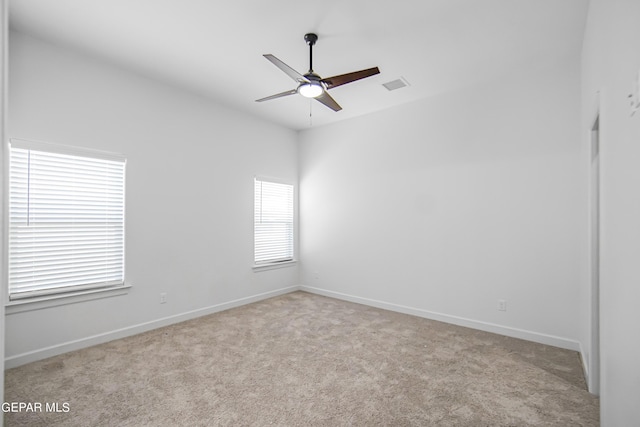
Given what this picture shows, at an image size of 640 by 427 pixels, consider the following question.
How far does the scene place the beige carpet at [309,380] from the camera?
209 centimetres

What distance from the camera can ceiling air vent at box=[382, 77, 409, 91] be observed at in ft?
12.2

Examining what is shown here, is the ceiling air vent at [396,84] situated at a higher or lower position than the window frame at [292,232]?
higher

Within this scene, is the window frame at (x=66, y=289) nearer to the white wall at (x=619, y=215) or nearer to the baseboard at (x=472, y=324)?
the baseboard at (x=472, y=324)

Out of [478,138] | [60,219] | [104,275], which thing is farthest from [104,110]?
[478,138]

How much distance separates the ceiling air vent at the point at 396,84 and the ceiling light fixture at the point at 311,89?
4.35 feet

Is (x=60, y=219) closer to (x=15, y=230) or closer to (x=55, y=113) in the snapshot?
(x=15, y=230)

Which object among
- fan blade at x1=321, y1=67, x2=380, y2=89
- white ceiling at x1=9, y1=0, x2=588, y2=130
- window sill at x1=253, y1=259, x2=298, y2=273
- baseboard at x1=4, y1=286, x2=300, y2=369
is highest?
white ceiling at x1=9, y1=0, x2=588, y2=130

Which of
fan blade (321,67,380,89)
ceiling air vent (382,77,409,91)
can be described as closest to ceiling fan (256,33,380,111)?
fan blade (321,67,380,89)

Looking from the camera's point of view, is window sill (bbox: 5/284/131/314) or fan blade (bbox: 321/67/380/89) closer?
fan blade (bbox: 321/67/380/89)

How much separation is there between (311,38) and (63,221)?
2.98 metres

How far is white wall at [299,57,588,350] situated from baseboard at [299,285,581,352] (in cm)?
1

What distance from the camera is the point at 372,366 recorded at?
2.79 m

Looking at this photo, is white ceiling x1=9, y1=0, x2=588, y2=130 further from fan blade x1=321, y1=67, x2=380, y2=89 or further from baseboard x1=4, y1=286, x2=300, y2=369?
baseboard x1=4, y1=286, x2=300, y2=369

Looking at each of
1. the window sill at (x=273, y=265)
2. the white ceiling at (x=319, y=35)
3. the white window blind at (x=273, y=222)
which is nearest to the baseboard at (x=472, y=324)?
the window sill at (x=273, y=265)
